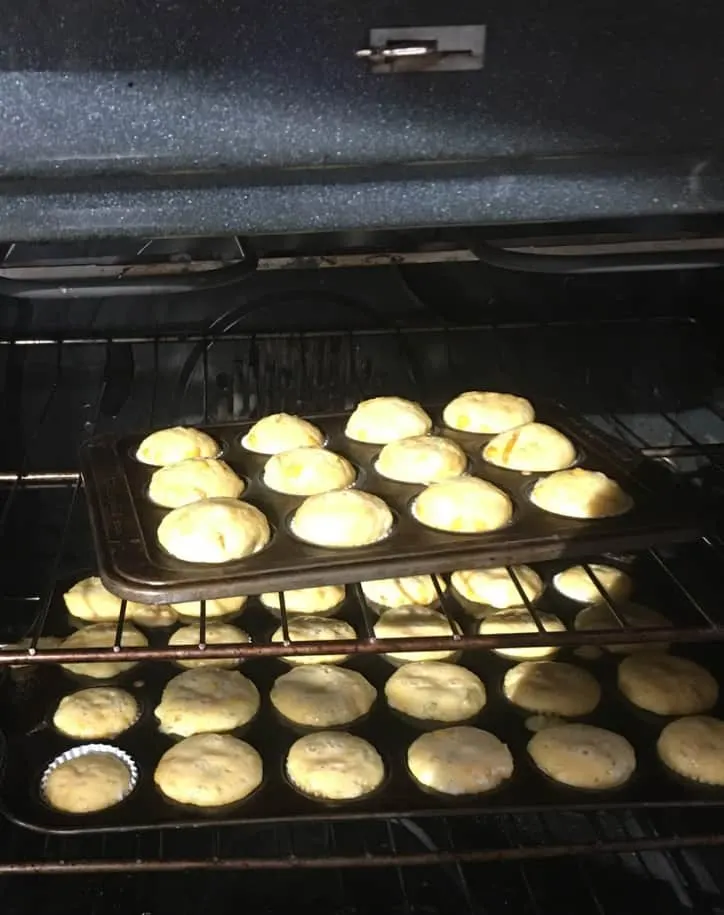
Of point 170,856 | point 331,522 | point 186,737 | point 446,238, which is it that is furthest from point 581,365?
point 170,856

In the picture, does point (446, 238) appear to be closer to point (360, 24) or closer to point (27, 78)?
point (360, 24)

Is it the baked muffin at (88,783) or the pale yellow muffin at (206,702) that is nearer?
the baked muffin at (88,783)

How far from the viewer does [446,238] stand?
1284 mm

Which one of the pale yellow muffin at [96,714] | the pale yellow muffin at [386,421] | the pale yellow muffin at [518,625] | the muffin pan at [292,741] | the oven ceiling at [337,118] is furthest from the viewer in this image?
the pale yellow muffin at [386,421]

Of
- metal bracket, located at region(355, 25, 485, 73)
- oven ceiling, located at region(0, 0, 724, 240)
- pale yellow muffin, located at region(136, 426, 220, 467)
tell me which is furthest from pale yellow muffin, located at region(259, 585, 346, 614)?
metal bracket, located at region(355, 25, 485, 73)

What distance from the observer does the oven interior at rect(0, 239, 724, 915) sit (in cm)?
111

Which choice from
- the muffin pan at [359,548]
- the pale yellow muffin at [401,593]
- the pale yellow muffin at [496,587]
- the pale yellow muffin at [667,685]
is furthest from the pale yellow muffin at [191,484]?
the pale yellow muffin at [667,685]

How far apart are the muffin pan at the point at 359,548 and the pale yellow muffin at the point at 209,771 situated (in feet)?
0.70

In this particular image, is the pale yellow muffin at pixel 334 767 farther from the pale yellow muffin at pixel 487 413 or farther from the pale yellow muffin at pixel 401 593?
the pale yellow muffin at pixel 487 413

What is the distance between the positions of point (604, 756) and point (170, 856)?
20.7 inches

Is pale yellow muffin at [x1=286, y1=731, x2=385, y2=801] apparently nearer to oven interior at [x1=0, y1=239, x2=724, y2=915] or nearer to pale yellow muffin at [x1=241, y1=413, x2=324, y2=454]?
oven interior at [x1=0, y1=239, x2=724, y2=915]

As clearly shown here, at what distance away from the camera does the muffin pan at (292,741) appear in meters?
1.05

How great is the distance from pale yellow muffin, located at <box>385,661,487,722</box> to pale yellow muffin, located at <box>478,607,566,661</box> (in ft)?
0.23

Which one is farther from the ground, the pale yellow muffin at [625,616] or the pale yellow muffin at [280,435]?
the pale yellow muffin at [280,435]
